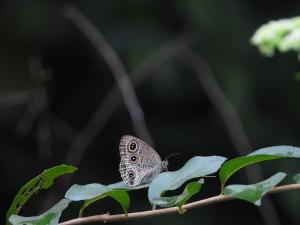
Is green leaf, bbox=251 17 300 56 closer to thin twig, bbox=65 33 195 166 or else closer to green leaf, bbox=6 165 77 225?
green leaf, bbox=6 165 77 225

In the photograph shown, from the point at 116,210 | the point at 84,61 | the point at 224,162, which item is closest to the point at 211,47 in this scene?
the point at 84,61

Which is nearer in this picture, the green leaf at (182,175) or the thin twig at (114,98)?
the green leaf at (182,175)

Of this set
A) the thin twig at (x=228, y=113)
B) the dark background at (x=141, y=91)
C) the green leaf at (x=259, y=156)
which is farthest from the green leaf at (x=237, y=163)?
the dark background at (x=141, y=91)

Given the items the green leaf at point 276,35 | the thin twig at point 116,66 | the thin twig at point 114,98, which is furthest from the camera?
the thin twig at point 114,98

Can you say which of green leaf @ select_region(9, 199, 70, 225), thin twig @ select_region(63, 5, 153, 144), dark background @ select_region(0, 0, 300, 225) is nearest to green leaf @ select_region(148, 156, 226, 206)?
green leaf @ select_region(9, 199, 70, 225)

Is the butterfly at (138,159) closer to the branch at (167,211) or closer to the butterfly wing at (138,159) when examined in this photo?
the butterfly wing at (138,159)

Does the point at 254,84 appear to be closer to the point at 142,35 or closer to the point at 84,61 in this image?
the point at 142,35

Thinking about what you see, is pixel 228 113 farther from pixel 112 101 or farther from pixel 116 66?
pixel 112 101
